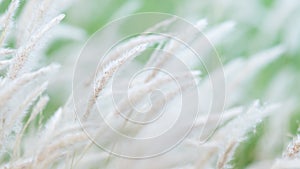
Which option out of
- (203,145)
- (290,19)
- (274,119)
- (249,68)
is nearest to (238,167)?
(274,119)

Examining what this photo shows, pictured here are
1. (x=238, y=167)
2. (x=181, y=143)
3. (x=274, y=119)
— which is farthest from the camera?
(x=274, y=119)

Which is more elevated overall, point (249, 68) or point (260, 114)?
point (249, 68)

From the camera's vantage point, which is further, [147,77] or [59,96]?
[59,96]

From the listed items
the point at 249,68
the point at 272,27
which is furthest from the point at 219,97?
the point at 272,27

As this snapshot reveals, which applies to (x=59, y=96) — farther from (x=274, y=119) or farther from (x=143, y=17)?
(x=274, y=119)

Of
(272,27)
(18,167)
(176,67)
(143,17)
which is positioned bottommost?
(18,167)

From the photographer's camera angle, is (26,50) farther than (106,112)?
No

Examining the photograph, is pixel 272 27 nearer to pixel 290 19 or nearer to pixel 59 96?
pixel 290 19

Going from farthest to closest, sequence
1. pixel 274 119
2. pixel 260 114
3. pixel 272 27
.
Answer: pixel 272 27
pixel 274 119
pixel 260 114

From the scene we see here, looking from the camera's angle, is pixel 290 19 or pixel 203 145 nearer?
pixel 203 145
